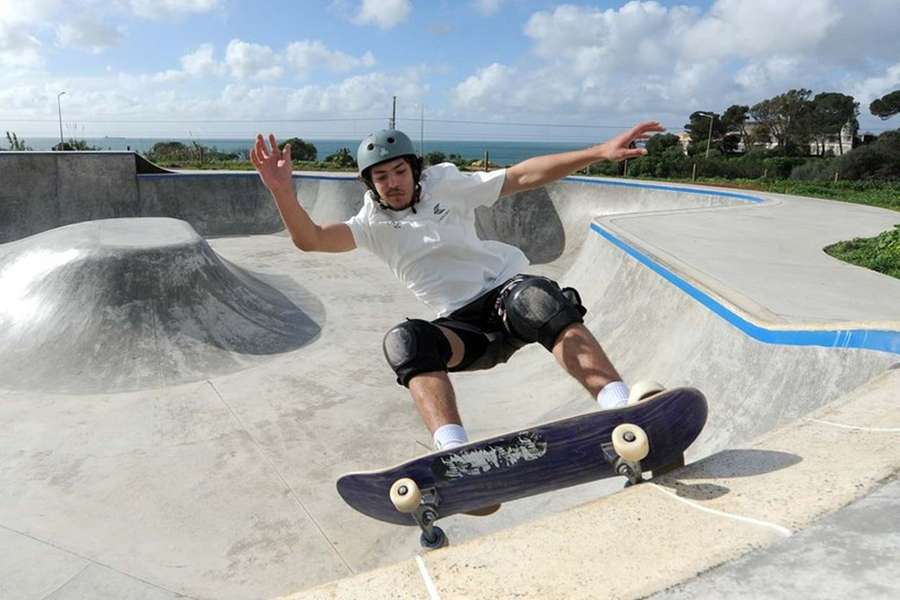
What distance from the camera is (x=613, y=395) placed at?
8.34 feet

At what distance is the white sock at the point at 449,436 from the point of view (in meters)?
2.55

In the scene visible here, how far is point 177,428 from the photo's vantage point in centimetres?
630

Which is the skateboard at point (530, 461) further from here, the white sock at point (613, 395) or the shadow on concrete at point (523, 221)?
the shadow on concrete at point (523, 221)

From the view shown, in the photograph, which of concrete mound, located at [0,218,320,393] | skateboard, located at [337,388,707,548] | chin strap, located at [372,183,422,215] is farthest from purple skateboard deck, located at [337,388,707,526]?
concrete mound, located at [0,218,320,393]

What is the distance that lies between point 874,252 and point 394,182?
20.4 ft

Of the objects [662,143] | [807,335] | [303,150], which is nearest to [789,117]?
[662,143]

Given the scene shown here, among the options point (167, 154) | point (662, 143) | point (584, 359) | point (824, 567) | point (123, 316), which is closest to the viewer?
point (824, 567)

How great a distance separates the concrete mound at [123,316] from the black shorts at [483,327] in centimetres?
555

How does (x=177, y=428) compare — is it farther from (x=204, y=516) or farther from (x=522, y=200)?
(x=522, y=200)

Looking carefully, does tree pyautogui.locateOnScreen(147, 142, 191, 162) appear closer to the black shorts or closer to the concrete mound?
the concrete mound

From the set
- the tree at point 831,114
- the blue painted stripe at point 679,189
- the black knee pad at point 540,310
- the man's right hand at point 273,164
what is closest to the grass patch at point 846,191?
the blue painted stripe at point 679,189

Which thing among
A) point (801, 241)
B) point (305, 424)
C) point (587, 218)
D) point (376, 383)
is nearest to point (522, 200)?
point (587, 218)

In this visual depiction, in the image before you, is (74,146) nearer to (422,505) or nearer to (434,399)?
(434,399)

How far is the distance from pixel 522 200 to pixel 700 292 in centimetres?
1174
